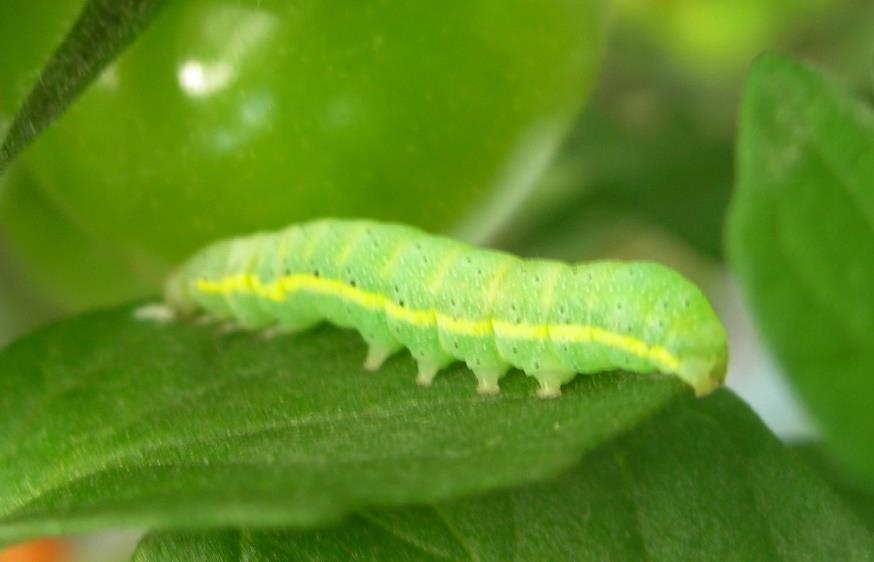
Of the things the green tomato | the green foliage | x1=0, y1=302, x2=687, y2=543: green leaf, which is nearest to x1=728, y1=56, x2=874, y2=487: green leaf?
the green foliage

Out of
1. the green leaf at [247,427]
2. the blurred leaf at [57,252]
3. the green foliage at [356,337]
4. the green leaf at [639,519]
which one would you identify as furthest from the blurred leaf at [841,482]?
the blurred leaf at [57,252]

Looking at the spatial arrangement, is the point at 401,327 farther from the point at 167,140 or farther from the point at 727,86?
the point at 727,86

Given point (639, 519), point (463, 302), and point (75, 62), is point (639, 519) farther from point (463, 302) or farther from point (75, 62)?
point (75, 62)

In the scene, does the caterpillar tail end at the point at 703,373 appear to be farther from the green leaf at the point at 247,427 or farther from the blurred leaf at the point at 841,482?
the blurred leaf at the point at 841,482

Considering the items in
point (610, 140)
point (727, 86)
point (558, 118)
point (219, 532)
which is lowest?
point (219, 532)

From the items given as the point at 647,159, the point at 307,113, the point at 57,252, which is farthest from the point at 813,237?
the point at 647,159

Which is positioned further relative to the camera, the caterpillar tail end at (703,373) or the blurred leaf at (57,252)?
the blurred leaf at (57,252)

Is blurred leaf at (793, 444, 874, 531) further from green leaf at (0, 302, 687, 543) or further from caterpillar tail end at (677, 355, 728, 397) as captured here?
green leaf at (0, 302, 687, 543)

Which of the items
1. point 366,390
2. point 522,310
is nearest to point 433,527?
point 366,390
